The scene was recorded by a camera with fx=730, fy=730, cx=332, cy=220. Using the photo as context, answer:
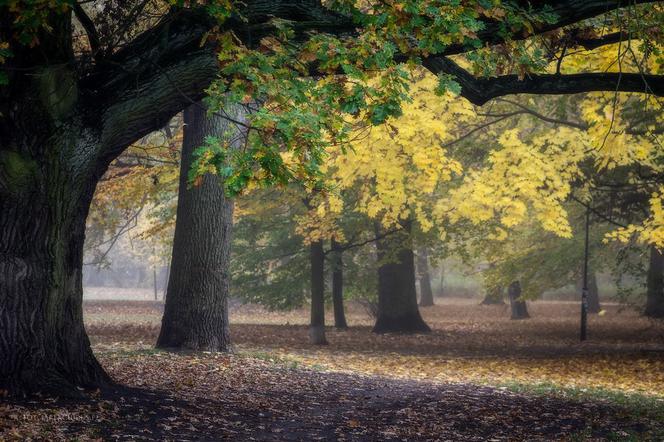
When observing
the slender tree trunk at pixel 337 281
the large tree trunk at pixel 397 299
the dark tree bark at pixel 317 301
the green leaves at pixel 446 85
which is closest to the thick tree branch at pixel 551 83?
the green leaves at pixel 446 85

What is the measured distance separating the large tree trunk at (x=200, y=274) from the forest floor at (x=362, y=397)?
60cm

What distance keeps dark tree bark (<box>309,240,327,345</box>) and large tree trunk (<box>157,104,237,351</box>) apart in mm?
6961

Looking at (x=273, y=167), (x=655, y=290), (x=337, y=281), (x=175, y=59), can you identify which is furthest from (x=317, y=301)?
(x=655, y=290)

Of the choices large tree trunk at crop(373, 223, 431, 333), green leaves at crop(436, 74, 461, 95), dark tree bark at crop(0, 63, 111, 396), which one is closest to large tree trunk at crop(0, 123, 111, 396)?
dark tree bark at crop(0, 63, 111, 396)

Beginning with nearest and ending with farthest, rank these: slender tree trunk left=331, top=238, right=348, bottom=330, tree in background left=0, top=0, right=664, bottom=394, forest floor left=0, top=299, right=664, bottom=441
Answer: tree in background left=0, top=0, right=664, bottom=394 → forest floor left=0, top=299, right=664, bottom=441 → slender tree trunk left=331, top=238, right=348, bottom=330

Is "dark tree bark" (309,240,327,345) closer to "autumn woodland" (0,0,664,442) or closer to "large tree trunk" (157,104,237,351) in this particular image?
"autumn woodland" (0,0,664,442)

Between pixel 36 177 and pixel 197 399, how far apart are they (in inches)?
121

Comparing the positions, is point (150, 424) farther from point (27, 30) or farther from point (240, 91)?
point (27, 30)

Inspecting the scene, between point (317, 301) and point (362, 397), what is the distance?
10431 millimetres

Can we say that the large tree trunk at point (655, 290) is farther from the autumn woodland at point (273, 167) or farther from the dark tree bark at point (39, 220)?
the dark tree bark at point (39, 220)

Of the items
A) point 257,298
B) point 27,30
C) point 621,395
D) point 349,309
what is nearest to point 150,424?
point 27,30

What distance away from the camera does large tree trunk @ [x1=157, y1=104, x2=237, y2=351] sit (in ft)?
41.5

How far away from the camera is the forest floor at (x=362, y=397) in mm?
6953

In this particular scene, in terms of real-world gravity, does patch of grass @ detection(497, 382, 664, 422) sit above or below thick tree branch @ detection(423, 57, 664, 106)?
below
